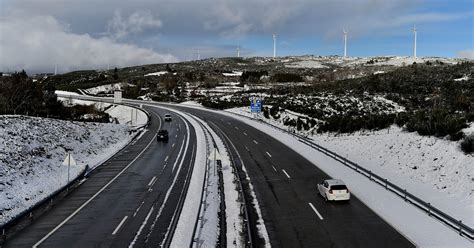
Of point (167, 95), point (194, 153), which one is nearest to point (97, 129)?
point (194, 153)

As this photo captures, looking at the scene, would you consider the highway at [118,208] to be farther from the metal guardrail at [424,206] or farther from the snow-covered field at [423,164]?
the snow-covered field at [423,164]

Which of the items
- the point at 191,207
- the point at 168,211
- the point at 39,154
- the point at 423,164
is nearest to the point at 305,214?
the point at 191,207

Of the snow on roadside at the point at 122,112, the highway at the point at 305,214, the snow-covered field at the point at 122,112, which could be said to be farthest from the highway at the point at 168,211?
the snow on roadside at the point at 122,112

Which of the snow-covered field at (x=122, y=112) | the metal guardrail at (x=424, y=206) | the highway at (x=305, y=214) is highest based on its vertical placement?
the snow-covered field at (x=122, y=112)

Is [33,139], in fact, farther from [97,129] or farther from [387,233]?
[387,233]

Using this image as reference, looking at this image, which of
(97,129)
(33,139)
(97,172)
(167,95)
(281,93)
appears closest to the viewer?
(97,172)

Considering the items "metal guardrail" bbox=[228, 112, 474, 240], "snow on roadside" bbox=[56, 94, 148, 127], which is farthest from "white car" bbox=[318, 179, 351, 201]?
"snow on roadside" bbox=[56, 94, 148, 127]
